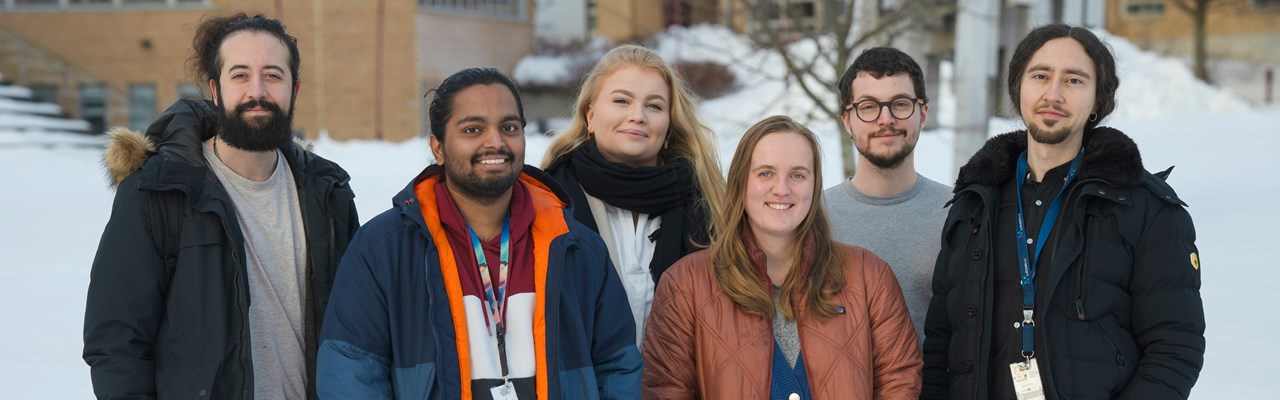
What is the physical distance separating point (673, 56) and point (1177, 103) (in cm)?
1190

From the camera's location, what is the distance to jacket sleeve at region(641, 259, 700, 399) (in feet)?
10.5

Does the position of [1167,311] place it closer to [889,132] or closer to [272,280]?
[889,132]

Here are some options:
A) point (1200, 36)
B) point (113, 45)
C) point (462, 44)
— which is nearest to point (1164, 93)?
point (1200, 36)

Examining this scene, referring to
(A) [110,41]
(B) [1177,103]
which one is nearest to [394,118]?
(A) [110,41]

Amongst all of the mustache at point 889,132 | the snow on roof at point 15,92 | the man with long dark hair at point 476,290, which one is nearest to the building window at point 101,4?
the snow on roof at point 15,92

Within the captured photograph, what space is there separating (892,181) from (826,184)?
11.0m

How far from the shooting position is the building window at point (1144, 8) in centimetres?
3020

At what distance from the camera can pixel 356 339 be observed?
9.02ft

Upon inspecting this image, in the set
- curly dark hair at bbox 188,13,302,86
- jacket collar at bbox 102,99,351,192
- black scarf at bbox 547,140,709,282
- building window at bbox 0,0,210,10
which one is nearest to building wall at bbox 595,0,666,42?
building window at bbox 0,0,210,10

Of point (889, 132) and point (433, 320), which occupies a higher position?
point (889, 132)

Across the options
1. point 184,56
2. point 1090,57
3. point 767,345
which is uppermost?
point 184,56

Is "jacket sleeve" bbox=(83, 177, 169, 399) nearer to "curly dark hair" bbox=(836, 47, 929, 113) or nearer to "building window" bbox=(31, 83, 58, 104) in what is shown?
"curly dark hair" bbox=(836, 47, 929, 113)

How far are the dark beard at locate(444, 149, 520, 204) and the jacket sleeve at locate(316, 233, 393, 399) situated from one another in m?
0.31

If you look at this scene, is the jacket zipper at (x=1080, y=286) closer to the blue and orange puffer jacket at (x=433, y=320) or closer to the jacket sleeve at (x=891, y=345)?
the jacket sleeve at (x=891, y=345)
